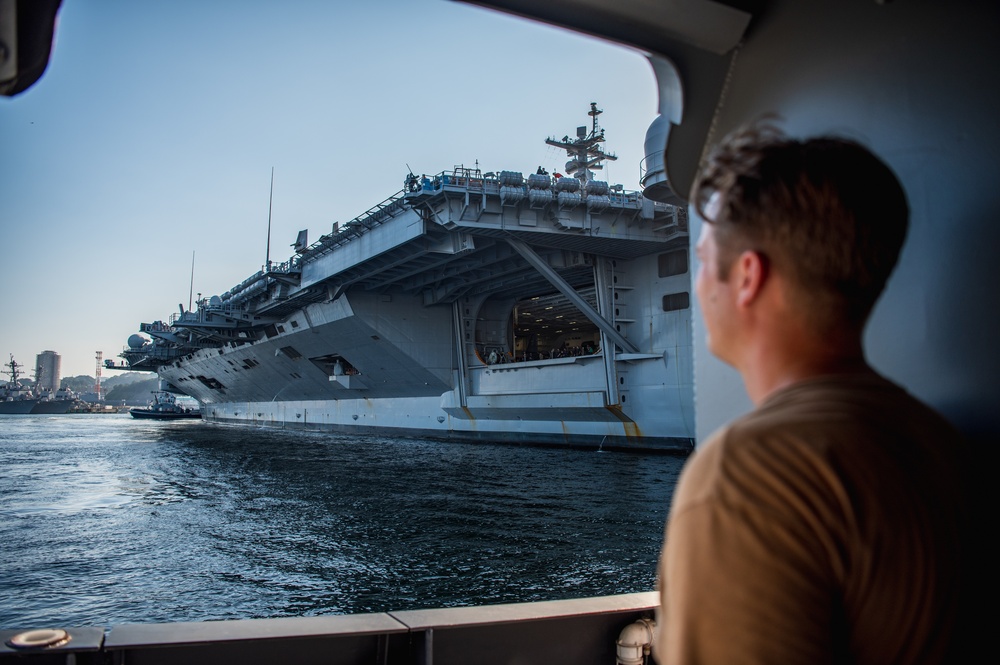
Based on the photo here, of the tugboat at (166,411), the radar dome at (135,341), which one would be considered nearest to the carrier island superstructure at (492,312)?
the radar dome at (135,341)

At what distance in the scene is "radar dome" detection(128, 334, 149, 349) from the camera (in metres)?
50.1

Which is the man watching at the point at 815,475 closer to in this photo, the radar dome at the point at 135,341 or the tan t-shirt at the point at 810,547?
the tan t-shirt at the point at 810,547

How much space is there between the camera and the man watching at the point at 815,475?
2.47 feet

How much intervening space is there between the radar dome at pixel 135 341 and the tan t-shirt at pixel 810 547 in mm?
56925

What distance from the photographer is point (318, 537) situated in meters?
8.82

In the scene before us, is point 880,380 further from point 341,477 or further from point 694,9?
point 341,477

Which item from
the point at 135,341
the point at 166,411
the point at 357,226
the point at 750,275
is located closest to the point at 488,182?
the point at 357,226

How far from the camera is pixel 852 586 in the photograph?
2.54 ft

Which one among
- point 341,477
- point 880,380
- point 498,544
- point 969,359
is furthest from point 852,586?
point 341,477

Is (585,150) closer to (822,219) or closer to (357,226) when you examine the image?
(357,226)

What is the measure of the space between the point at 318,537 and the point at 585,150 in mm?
23753

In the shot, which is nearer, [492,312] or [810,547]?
[810,547]

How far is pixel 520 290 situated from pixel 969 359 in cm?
2526

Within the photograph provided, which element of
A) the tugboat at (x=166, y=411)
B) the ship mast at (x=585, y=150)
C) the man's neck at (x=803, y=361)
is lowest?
the tugboat at (x=166, y=411)
